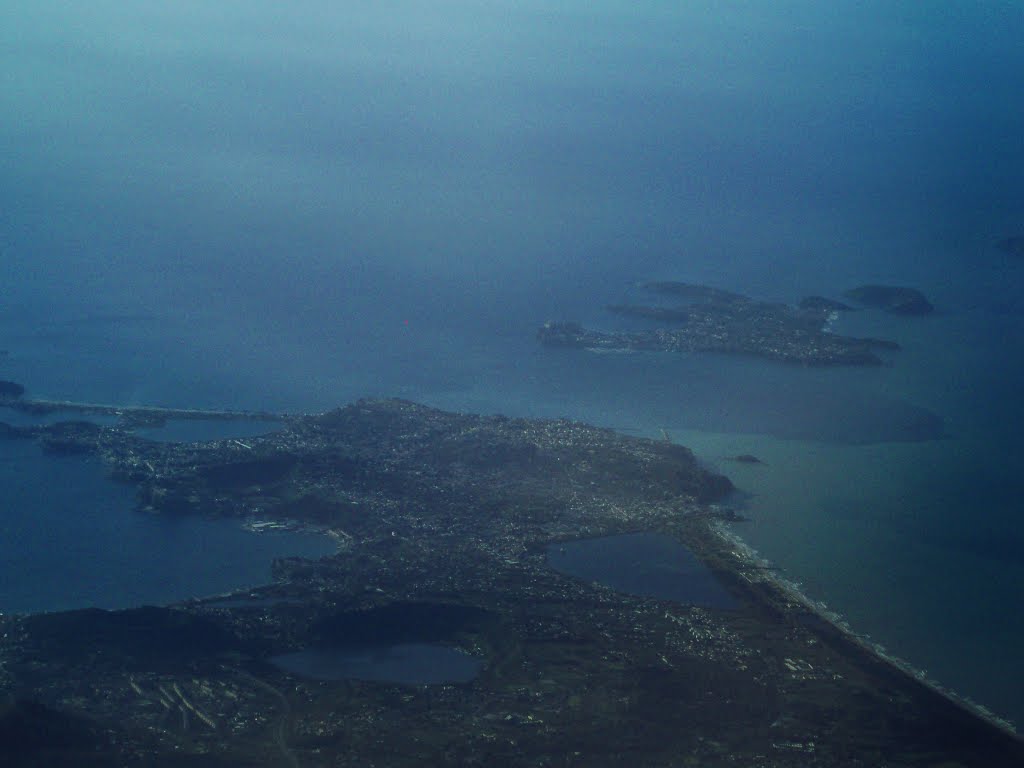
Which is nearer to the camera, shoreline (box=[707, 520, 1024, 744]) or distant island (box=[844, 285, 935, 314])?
shoreline (box=[707, 520, 1024, 744])

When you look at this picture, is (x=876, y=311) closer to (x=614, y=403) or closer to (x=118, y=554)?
(x=614, y=403)

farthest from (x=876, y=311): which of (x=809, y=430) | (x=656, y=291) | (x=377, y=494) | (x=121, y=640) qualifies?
(x=121, y=640)

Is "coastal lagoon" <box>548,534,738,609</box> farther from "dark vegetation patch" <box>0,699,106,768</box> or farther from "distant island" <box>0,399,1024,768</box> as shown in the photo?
"dark vegetation patch" <box>0,699,106,768</box>

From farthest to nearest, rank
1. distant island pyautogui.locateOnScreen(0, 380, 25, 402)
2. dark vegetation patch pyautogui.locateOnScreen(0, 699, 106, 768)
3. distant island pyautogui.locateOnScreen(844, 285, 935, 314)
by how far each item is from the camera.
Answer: distant island pyautogui.locateOnScreen(844, 285, 935, 314) → distant island pyautogui.locateOnScreen(0, 380, 25, 402) → dark vegetation patch pyautogui.locateOnScreen(0, 699, 106, 768)

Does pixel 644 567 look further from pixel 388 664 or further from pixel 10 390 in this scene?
pixel 10 390

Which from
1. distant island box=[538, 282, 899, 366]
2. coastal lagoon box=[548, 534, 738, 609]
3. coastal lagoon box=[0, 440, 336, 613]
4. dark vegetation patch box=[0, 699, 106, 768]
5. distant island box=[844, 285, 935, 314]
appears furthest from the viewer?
distant island box=[844, 285, 935, 314]

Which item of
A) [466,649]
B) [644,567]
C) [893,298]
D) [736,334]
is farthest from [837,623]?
[893,298]

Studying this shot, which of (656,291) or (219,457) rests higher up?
(656,291)

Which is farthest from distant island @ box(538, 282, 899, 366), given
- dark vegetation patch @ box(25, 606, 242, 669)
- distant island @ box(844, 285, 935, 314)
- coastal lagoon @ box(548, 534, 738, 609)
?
dark vegetation patch @ box(25, 606, 242, 669)
